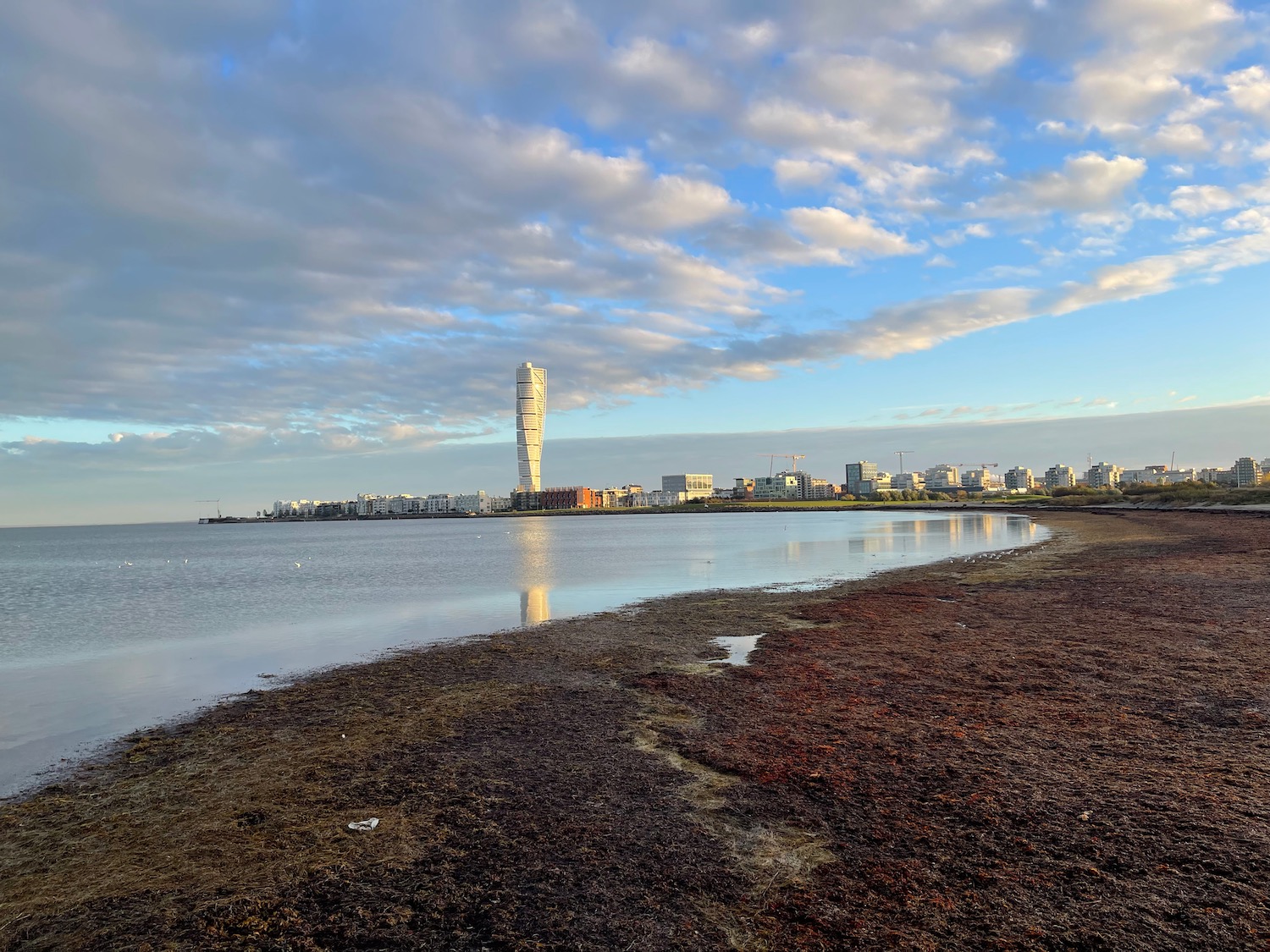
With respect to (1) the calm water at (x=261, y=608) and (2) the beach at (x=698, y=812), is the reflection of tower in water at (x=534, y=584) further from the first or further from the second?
(2) the beach at (x=698, y=812)

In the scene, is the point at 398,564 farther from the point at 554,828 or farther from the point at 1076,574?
the point at 554,828

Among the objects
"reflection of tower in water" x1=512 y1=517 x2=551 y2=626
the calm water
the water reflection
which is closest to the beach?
the calm water

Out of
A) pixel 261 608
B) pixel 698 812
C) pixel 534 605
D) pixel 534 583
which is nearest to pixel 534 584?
pixel 534 583

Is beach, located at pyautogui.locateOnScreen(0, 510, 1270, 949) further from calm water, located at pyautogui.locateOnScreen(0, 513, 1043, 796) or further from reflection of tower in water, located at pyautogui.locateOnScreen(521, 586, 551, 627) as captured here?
reflection of tower in water, located at pyautogui.locateOnScreen(521, 586, 551, 627)

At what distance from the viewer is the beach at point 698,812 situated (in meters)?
4.54

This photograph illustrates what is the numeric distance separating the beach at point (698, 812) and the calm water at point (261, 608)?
2.41 meters

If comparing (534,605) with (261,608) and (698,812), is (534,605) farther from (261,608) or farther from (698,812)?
(698,812)

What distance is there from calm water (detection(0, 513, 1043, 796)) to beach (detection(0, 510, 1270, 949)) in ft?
7.90

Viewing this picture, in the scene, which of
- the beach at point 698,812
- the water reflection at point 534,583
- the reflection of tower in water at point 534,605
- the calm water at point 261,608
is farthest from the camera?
the water reflection at point 534,583

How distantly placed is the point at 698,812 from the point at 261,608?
79.9 ft

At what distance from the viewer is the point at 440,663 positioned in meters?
14.1

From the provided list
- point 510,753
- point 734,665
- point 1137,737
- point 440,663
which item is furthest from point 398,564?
point 1137,737

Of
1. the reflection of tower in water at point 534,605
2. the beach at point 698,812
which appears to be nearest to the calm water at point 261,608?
the reflection of tower in water at point 534,605

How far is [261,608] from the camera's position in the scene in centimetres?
2645
